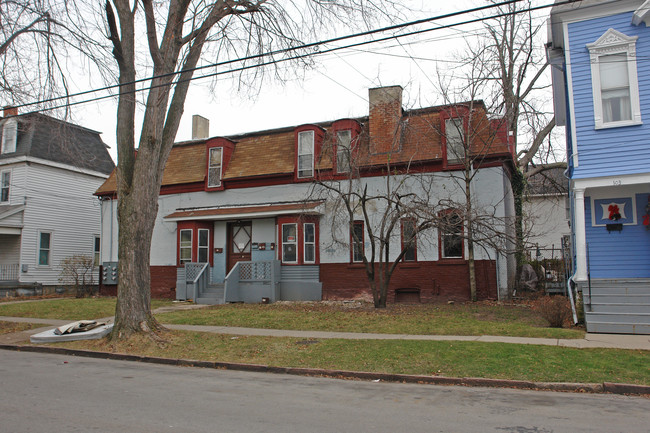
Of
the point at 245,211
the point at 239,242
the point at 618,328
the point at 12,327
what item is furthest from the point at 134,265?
the point at 618,328

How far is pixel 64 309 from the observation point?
18.3 m

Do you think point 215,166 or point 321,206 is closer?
point 321,206

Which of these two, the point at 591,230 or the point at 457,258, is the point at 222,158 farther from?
the point at 591,230

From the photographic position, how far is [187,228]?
75.5ft

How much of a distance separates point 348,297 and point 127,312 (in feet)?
34.1

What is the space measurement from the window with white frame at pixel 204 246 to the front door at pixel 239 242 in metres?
1.03

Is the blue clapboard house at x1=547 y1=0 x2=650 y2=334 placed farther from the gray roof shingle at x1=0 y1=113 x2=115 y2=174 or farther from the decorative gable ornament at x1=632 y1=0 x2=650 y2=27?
the gray roof shingle at x1=0 y1=113 x2=115 y2=174

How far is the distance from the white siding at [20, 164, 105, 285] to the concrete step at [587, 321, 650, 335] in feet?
87.9

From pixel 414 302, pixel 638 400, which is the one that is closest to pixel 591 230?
pixel 414 302

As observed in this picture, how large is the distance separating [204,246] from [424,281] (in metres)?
9.99

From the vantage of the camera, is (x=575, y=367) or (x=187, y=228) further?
(x=187, y=228)

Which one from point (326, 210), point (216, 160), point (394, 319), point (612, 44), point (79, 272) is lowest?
point (394, 319)

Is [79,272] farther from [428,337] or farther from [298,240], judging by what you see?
[428,337]

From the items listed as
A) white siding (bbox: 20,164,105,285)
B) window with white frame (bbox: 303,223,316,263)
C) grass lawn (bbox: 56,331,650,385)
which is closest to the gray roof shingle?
white siding (bbox: 20,164,105,285)
